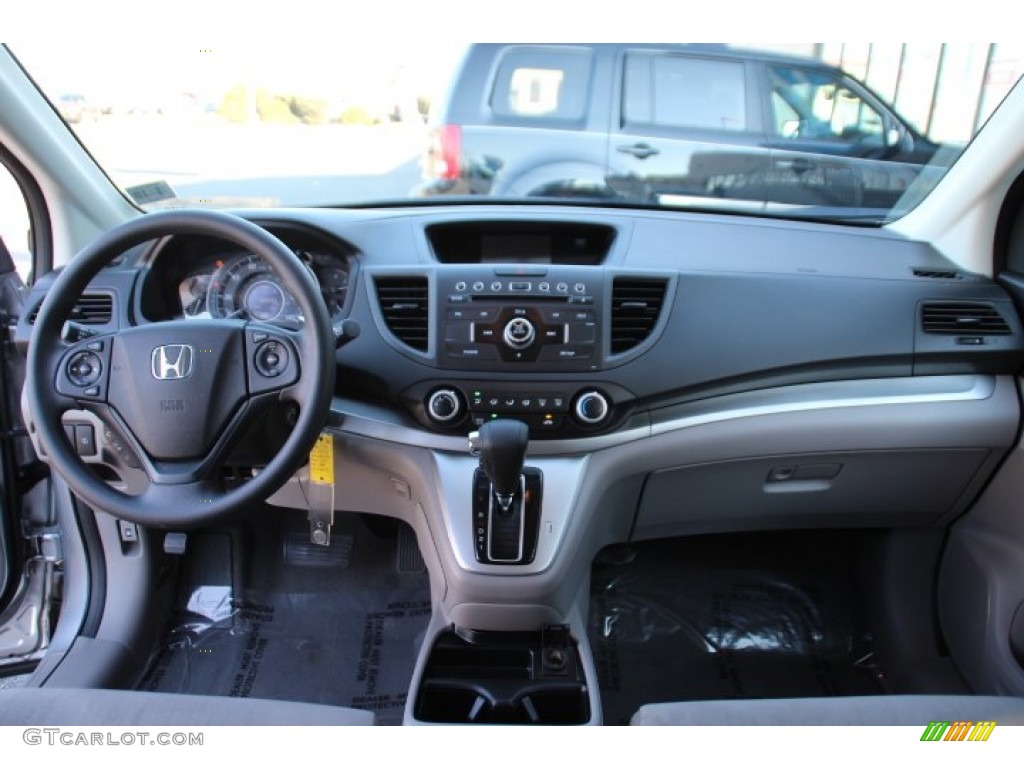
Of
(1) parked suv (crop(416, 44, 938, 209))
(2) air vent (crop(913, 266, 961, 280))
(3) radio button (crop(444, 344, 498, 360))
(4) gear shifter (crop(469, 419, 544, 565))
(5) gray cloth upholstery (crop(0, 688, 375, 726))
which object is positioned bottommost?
(5) gray cloth upholstery (crop(0, 688, 375, 726))

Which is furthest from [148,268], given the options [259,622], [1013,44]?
[1013,44]

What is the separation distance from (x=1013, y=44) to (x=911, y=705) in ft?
4.71

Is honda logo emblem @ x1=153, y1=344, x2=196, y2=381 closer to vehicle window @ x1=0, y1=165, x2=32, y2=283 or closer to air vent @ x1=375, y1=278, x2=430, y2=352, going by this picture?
air vent @ x1=375, y1=278, x2=430, y2=352

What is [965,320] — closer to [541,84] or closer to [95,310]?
[541,84]

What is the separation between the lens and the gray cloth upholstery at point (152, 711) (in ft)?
4.13

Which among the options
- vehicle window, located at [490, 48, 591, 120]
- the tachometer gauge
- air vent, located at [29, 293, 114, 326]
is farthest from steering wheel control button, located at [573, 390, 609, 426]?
vehicle window, located at [490, 48, 591, 120]

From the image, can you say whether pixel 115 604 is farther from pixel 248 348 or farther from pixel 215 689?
pixel 248 348

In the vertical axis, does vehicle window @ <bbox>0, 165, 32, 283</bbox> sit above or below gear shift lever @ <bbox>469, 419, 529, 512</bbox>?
above

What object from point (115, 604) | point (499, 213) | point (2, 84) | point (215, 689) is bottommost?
point (215, 689)

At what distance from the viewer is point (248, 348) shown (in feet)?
5.14

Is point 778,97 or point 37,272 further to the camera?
point 778,97

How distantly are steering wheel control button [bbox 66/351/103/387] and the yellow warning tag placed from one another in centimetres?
48

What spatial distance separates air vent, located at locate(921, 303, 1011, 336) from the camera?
1918 millimetres
